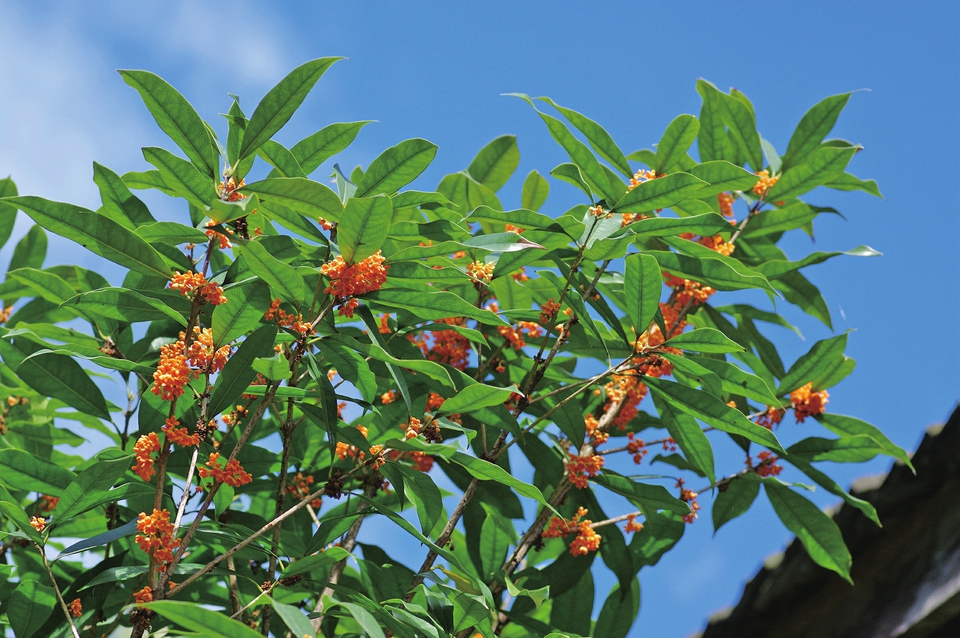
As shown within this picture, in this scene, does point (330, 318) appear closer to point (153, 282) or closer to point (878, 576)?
point (153, 282)

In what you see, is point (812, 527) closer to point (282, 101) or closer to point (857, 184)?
Result: point (857, 184)

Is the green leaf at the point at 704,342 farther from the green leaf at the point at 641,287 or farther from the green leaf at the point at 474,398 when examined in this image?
the green leaf at the point at 474,398

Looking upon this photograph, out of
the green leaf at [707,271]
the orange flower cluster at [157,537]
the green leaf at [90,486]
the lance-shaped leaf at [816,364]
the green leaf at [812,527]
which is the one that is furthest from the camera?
the lance-shaped leaf at [816,364]

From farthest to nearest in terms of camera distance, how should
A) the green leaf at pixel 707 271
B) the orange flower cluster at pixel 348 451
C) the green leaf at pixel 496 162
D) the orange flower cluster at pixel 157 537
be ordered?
the green leaf at pixel 496 162 → the orange flower cluster at pixel 348 451 → the green leaf at pixel 707 271 → the orange flower cluster at pixel 157 537

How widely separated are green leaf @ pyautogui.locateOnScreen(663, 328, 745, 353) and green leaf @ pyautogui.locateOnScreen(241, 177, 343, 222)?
877 millimetres

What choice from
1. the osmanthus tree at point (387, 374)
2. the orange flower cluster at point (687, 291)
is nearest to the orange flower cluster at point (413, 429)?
the osmanthus tree at point (387, 374)

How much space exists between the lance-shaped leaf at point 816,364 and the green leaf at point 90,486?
6.27ft

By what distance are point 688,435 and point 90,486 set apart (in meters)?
1.46

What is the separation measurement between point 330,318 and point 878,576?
1971mm

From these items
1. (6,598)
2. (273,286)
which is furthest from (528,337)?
(6,598)

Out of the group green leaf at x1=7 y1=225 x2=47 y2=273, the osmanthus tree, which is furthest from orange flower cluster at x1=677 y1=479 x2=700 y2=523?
green leaf at x1=7 y1=225 x2=47 y2=273

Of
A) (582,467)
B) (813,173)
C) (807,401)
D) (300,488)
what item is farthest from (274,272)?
(813,173)

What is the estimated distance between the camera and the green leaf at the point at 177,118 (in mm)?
1706

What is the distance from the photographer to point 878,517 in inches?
101
